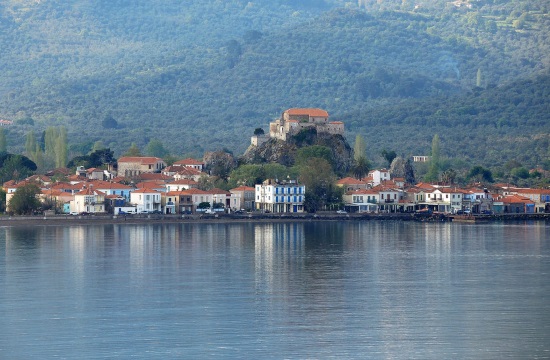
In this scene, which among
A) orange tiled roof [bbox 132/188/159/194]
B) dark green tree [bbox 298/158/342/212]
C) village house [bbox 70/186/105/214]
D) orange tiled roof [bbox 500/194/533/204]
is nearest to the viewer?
village house [bbox 70/186/105/214]

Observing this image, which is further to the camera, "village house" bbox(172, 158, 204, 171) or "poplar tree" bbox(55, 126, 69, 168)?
"poplar tree" bbox(55, 126, 69, 168)

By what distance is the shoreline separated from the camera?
77.1 metres

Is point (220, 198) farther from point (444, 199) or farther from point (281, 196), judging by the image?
point (444, 199)

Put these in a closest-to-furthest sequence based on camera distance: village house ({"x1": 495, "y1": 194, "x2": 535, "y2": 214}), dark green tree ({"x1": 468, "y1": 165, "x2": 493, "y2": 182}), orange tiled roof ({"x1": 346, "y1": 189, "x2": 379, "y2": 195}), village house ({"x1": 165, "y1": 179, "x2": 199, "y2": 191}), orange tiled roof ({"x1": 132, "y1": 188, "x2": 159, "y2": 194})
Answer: orange tiled roof ({"x1": 132, "y1": 188, "x2": 159, "y2": 194}) < village house ({"x1": 165, "y1": 179, "x2": 199, "y2": 191}) < orange tiled roof ({"x1": 346, "y1": 189, "x2": 379, "y2": 195}) < village house ({"x1": 495, "y1": 194, "x2": 535, "y2": 214}) < dark green tree ({"x1": 468, "y1": 165, "x2": 493, "y2": 182})

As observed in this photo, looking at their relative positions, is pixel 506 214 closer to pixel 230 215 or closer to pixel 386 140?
pixel 230 215

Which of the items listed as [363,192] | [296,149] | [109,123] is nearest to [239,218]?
[363,192]

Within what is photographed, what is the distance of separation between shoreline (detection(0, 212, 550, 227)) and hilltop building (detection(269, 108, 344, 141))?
46.8 feet

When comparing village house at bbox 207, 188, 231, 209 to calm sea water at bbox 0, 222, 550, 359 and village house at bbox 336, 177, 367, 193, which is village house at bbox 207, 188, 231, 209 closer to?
village house at bbox 336, 177, 367, 193

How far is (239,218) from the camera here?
81.0m

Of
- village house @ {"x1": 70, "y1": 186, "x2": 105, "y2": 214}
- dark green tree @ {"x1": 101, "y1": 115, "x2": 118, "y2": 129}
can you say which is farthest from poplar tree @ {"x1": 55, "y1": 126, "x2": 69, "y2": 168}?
dark green tree @ {"x1": 101, "y1": 115, "x2": 118, "y2": 129}

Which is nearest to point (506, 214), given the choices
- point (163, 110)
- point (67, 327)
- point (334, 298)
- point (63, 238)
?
point (63, 238)

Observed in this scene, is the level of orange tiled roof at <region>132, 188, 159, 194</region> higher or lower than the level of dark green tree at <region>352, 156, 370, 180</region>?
lower

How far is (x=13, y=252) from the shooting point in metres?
58.7

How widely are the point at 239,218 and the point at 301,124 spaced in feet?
58.2
